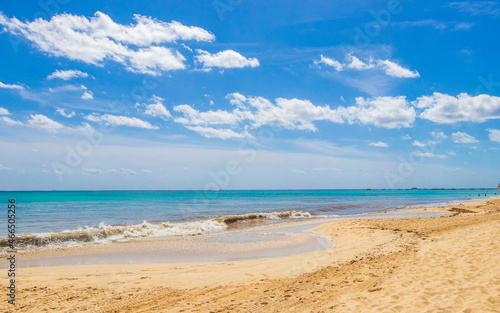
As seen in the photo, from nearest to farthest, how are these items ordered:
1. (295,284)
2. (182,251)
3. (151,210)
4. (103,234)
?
(295,284) < (182,251) < (103,234) < (151,210)

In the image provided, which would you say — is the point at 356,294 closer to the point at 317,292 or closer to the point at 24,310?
the point at 317,292

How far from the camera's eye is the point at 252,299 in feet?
22.9

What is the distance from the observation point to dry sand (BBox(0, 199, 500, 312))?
6223 millimetres

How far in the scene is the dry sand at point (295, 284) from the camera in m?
6.22

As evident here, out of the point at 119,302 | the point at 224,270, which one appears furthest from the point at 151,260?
the point at 119,302

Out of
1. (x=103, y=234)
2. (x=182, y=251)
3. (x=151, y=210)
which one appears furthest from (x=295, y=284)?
(x=151, y=210)

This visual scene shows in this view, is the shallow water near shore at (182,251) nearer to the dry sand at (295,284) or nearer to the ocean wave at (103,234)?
the dry sand at (295,284)

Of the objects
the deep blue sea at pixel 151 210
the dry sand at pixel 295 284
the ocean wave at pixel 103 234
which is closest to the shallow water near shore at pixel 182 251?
the dry sand at pixel 295 284

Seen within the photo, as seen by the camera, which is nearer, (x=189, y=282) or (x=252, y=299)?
(x=252, y=299)

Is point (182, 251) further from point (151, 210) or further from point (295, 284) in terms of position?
point (151, 210)

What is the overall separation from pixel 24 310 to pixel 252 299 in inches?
A: 199

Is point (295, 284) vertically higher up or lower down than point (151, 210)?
higher up

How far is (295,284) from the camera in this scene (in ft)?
26.1

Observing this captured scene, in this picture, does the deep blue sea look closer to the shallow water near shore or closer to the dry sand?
the shallow water near shore
